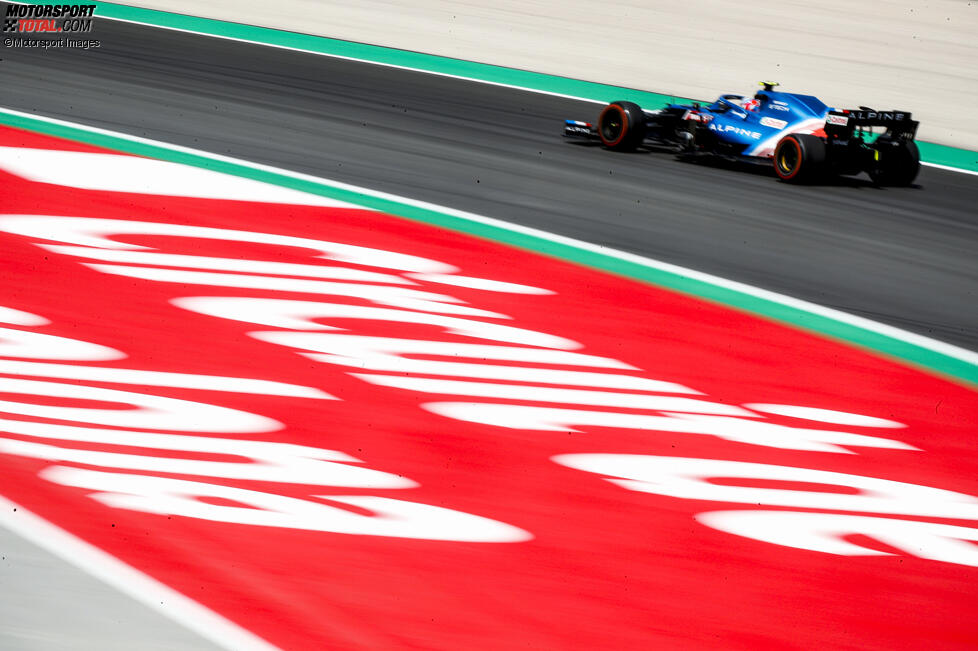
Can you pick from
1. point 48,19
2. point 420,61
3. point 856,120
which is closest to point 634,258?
point 856,120

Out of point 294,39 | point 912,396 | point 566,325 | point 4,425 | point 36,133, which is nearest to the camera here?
point 4,425

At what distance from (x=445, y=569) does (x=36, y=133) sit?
683 centimetres

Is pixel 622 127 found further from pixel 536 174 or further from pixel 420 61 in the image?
pixel 420 61

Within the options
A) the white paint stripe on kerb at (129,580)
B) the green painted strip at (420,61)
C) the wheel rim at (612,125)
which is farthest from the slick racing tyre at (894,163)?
the white paint stripe on kerb at (129,580)

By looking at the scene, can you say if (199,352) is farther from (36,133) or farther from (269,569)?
(36,133)

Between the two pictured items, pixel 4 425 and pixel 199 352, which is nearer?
pixel 4 425

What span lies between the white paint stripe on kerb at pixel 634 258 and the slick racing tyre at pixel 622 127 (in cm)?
287

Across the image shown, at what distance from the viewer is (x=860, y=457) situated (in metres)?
4.34

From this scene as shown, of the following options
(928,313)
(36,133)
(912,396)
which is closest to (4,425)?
(912,396)

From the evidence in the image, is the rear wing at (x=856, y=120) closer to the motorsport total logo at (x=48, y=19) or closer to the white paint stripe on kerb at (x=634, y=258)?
the white paint stripe on kerb at (x=634, y=258)

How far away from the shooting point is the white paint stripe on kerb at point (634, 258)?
5.91 m
